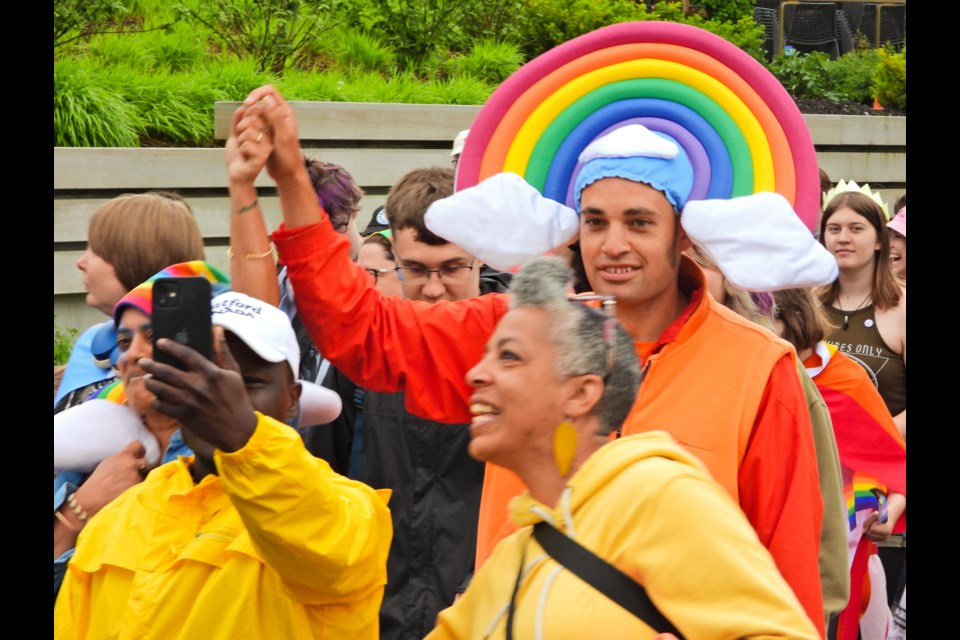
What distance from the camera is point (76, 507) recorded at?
124 inches

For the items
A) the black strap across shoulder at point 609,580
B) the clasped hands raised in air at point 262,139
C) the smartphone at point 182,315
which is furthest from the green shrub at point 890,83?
the smartphone at point 182,315

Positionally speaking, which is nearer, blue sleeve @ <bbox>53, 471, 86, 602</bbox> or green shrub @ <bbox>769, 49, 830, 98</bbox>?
blue sleeve @ <bbox>53, 471, 86, 602</bbox>

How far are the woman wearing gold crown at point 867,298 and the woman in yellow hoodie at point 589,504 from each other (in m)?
3.75

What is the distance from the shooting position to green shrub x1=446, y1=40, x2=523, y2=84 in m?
11.4

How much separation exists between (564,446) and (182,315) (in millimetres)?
759

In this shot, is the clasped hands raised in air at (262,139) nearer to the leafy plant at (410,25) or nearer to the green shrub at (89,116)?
the green shrub at (89,116)

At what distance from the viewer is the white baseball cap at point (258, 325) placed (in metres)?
2.75

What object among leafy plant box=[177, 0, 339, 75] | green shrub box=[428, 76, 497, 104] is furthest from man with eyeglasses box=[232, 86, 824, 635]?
leafy plant box=[177, 0, 339, 75]

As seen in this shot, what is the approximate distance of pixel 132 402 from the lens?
312 centimetres

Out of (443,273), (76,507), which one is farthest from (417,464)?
(76,507)

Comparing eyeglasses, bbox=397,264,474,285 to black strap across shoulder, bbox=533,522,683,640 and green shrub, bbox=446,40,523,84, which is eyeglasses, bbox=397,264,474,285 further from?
green shrub, bbox=446,40,523,84

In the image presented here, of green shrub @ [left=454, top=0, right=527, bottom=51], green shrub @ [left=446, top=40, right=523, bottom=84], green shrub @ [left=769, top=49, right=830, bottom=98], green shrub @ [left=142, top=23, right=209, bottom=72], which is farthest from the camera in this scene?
green shrub @ [left=769, top=49, right=830, bottom=98]

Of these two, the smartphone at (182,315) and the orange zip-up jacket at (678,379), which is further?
the orange zip-up jacket at (678,379)

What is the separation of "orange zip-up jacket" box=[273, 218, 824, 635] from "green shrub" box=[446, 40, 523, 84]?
8.38 meters
